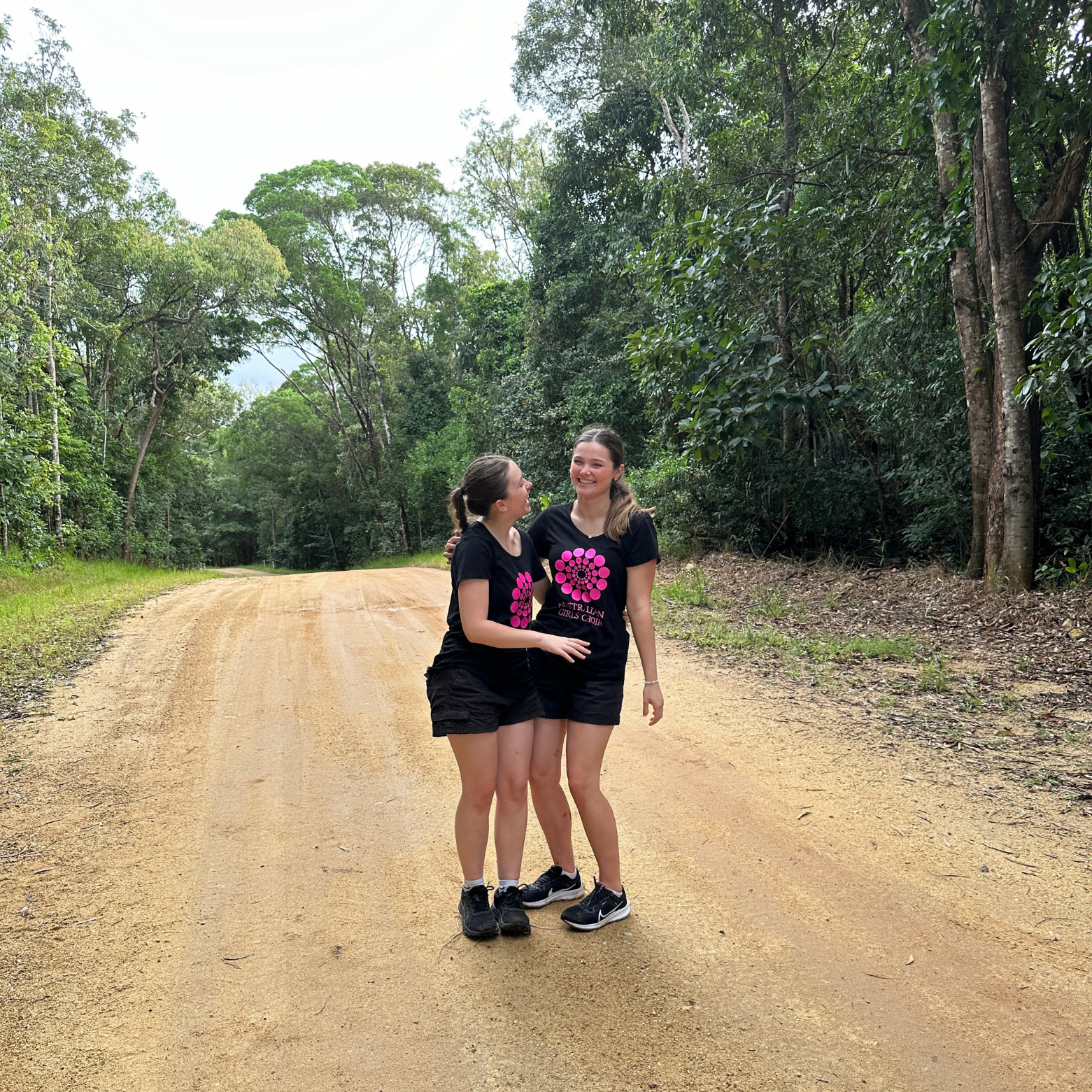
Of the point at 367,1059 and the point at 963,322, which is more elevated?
the point at 963,322

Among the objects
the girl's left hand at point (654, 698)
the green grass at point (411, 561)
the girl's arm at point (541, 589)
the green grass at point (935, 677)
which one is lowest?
the green grass at point (935, 677)

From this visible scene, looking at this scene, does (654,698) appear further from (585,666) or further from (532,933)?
(532,933)

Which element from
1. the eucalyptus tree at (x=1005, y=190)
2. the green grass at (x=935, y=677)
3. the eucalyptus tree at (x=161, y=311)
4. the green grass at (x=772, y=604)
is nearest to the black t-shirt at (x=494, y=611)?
the green grass at (x=935, y=677)

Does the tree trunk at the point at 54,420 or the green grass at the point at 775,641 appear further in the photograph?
the tree trunk at the point at 54,420

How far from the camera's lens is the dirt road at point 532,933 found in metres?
2.43

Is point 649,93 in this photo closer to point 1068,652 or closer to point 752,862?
point 1068,652

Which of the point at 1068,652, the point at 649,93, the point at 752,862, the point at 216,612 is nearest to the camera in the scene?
the point at 752,862

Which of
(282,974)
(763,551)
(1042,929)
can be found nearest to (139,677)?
(282,974)

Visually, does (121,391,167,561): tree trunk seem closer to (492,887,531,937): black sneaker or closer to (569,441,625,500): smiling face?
(492,887,531,937): black sneaker

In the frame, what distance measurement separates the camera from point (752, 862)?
11.8 feet

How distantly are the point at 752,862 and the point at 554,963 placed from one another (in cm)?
116

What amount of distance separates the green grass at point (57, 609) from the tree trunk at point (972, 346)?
9.72m

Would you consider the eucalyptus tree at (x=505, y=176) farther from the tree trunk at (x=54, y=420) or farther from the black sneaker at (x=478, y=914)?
the black sneaker at (x=478, y=914)

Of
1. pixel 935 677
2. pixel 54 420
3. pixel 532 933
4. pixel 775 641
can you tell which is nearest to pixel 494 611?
pixel 532 933
